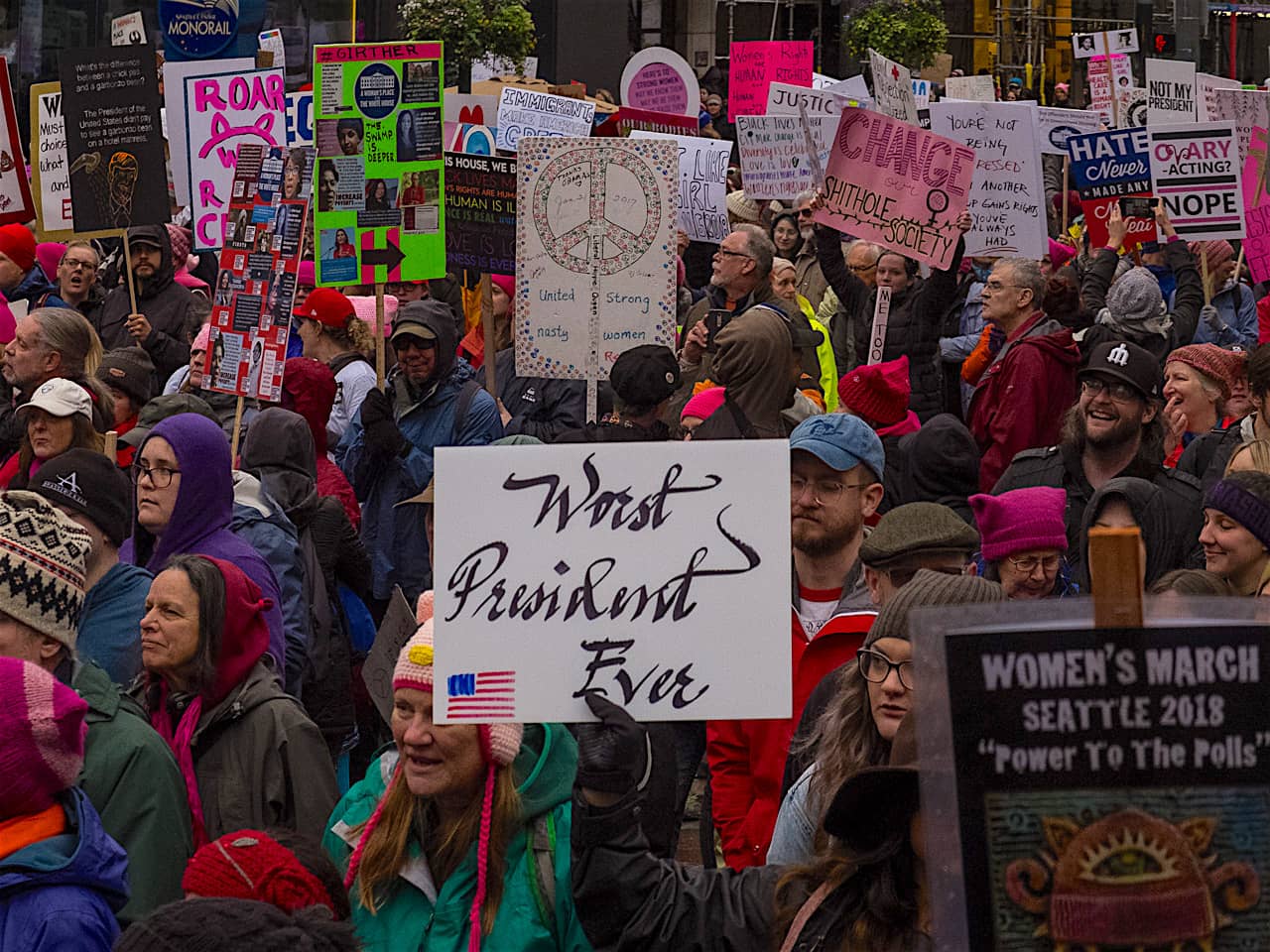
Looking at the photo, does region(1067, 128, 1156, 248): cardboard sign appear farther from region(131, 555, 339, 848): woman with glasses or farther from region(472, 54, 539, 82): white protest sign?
region(472, 54, 539, 82): white protest sign

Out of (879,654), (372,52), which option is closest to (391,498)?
(372,52)

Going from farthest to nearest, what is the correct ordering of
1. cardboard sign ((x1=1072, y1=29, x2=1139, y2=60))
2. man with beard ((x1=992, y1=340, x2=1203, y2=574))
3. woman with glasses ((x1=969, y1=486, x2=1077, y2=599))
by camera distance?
cardboard sign ((x1=1072, y1=29, x2=1139, y2=60)) → man with beard ((x1=992, y1=340, x2=1203, y2=574)) → woman with glasses ((x1=969, y1=486, x2=1077, y2=599))

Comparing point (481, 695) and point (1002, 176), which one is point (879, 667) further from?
point (1002, 176)

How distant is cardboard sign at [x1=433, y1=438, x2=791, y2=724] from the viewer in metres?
2.92

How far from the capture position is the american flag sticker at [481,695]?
2916mm

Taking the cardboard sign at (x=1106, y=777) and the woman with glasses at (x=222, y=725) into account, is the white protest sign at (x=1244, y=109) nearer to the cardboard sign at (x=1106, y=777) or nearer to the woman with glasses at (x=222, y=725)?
the woman with glasses at (x=222, y=725)

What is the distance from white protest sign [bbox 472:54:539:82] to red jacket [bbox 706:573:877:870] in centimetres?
1837

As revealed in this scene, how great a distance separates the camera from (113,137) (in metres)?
10.4

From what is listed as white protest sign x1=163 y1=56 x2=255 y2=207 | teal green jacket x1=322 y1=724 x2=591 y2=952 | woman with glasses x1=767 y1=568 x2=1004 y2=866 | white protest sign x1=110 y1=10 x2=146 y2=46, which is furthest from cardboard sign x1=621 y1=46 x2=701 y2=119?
teal green jacket x1=322 y1=724 x2=591 y2=952

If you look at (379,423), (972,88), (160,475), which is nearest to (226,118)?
(379,423)

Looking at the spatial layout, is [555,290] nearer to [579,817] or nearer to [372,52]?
[372,52]

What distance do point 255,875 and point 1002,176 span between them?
868 centimetres

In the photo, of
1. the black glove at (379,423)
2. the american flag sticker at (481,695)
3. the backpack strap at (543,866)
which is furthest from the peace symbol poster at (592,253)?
the american flag sticker at (481,695)

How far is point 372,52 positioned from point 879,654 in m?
6.13
